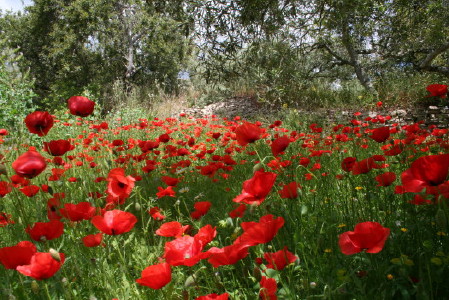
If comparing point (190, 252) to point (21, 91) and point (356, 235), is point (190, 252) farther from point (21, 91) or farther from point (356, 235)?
point (21, 91)

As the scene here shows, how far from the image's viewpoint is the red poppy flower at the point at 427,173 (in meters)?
0.83

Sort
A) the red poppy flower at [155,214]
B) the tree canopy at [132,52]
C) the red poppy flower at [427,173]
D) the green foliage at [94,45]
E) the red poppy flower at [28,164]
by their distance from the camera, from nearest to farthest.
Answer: the red poppy flower at [427,173] < the red poppy flower at [28,164] < the red poppy flower at [155,214] < the tree canopy at [132,52] < the green foliage at [94,45]

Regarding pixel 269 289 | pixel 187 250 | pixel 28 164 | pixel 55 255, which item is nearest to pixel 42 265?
pixel 55 255

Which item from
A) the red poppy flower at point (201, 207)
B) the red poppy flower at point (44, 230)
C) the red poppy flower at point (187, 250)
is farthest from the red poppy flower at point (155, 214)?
the red poppy flower at point (187, 250)

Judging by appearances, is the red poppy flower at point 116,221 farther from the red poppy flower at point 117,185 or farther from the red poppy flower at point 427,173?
the red poppy flower at point 427,173

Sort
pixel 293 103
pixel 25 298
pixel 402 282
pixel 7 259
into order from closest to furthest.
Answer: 1. pixel 7 259
2. pixel 402 282
3. pixel 25 298
4. pixel 293 103

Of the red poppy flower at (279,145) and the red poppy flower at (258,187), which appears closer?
the red poppy flower at (258,187)

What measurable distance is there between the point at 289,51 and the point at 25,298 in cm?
786

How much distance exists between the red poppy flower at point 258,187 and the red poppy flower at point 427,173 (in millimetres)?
357

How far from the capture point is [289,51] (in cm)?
818

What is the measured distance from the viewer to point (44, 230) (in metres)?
1.20

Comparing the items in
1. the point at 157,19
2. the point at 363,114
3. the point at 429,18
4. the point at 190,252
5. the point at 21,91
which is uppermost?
the point at 157,19

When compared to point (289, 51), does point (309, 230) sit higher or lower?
lower

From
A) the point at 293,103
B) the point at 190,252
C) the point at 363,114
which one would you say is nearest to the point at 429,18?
the point at 363,114
